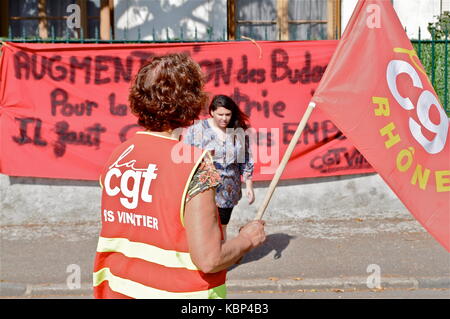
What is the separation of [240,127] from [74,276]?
88.0 inches

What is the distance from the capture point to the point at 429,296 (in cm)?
670

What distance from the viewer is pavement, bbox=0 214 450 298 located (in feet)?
22.8

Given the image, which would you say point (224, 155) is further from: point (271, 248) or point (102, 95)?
point (102, 95)

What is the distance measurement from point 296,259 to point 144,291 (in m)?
5.10

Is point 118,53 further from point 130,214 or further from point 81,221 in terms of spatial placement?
point 130,214

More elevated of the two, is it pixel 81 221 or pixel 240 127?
pixel 240 127

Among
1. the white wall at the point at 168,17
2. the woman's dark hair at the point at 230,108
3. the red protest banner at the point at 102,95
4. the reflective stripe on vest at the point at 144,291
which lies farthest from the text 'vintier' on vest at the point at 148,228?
the white wall at the point at 168,17

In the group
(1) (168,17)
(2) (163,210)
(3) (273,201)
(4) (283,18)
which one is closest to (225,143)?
(3) (273,201)

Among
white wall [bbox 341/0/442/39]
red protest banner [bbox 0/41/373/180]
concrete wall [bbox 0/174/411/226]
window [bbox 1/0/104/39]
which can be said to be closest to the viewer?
red protest banner [bbox 0/41/373/180]

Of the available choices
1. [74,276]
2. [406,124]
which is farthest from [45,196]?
[406,124]

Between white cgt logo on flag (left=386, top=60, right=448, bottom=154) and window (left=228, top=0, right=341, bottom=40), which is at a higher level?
window (left=228, top=0, right=341, bottom=40)

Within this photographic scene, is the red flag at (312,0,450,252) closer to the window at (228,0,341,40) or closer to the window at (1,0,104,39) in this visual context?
the window at (228,0,341,40)

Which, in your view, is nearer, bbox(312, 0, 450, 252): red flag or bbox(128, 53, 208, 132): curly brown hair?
bbox(128, 53, 208, 132): curly brown hair

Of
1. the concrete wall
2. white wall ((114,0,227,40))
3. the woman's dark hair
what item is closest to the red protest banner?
the concrete wall
